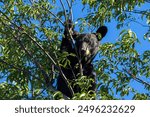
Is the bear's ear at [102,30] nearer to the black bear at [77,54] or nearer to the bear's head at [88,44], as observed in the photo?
the bear's head at [88,44]

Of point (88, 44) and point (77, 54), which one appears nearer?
point (77, 54)

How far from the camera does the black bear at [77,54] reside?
15.9m

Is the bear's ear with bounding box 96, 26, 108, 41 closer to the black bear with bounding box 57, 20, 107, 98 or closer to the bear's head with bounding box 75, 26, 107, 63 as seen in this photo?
the bear's head with bounding box 75, 26, 107, 63

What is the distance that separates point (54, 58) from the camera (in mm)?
15578

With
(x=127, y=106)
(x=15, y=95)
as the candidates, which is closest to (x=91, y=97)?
(x=127, y=106)

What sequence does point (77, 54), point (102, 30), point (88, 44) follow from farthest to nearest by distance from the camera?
1. point (102, 30)
2. point (88, 44)
3. point (77, 54)

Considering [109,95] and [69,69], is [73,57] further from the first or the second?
[109,95]

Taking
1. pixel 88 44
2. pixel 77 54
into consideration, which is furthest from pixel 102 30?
pixel 77 54

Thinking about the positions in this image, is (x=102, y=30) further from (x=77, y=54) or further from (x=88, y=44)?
(x=77, y=54)

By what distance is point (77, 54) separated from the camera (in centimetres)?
1580

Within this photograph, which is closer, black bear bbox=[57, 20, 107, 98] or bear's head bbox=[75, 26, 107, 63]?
black bear bbox=[57, 20, 107, 98]

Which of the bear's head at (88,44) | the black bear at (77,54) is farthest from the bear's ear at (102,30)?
the black bear at (77,54)

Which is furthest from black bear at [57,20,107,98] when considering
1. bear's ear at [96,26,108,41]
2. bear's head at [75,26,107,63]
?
bear's ear at [96,26,108,41]

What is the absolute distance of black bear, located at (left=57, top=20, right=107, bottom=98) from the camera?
52.3 ft
